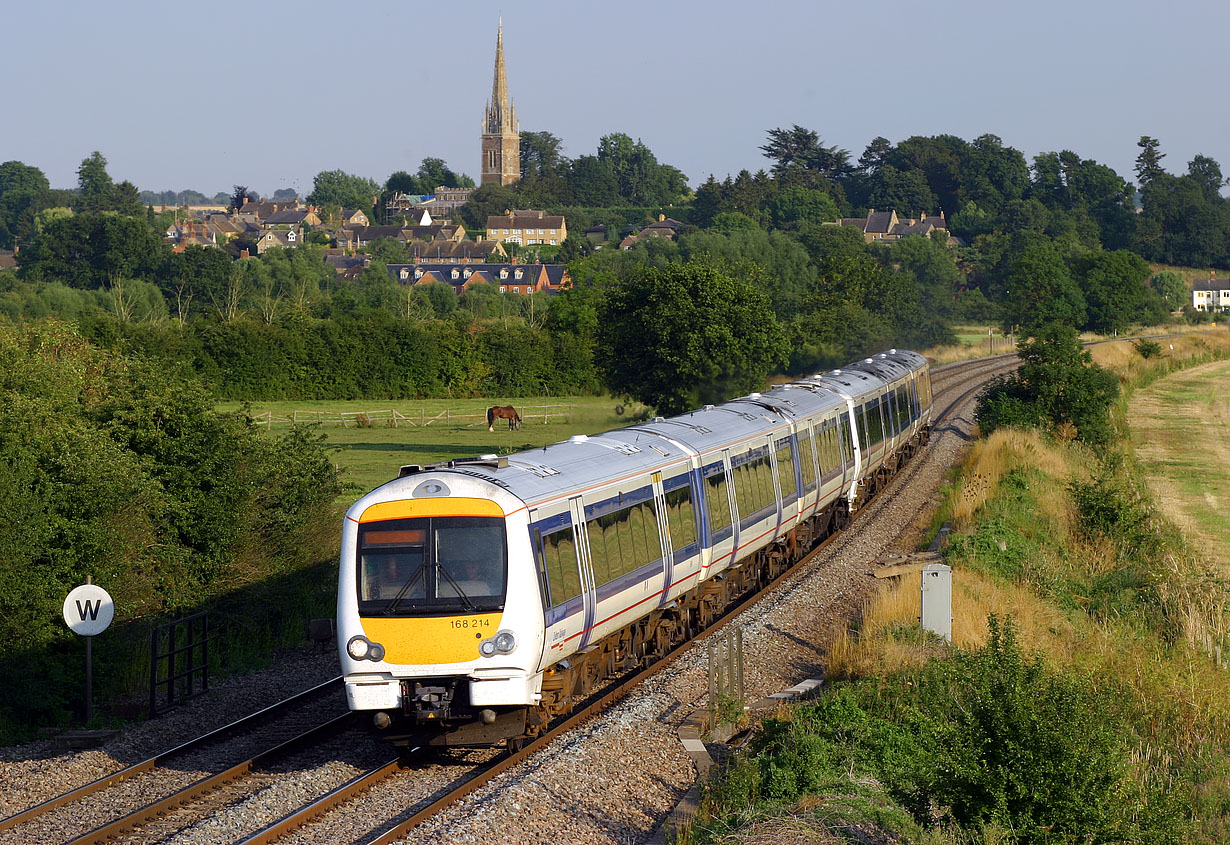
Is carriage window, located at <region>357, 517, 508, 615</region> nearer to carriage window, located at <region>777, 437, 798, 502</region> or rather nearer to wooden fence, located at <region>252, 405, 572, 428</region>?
carriage window, located at <region>777, 437, 798, 502</region>

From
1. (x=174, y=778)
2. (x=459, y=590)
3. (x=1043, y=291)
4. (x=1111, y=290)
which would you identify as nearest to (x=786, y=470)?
(x=459, y=590)

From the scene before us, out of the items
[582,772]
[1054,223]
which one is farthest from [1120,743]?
[1054,223]

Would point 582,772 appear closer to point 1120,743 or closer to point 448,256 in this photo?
point 1120,743

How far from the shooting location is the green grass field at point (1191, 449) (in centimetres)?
3575

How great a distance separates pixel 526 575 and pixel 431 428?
47.6 meters

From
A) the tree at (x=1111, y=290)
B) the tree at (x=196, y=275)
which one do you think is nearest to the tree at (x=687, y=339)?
the tree at (x=1111, y=290)

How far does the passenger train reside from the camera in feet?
40.2

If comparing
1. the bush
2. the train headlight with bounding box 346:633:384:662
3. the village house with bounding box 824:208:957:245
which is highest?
the village house with bounding box 824:208:957:245

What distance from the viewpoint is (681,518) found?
16984mm

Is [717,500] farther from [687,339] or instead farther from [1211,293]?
[1211,293]

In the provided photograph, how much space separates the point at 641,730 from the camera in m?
13.4

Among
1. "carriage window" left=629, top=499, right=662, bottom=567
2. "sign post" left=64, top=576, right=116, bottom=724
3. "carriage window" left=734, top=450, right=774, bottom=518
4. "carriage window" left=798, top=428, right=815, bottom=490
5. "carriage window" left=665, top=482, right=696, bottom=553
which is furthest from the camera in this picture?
"carriage window" left=798, top=428, right=815, bottom=490

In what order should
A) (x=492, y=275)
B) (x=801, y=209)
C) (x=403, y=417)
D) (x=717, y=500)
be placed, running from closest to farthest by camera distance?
(x=717, y=500)
(x=403, y=417)
(x=492, y=275)
(x=801, y=209)

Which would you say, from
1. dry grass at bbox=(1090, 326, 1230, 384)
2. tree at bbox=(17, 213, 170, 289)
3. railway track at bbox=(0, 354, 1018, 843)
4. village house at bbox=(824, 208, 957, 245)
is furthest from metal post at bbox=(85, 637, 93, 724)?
village house at bbox=(824, 208, 957, 245)
